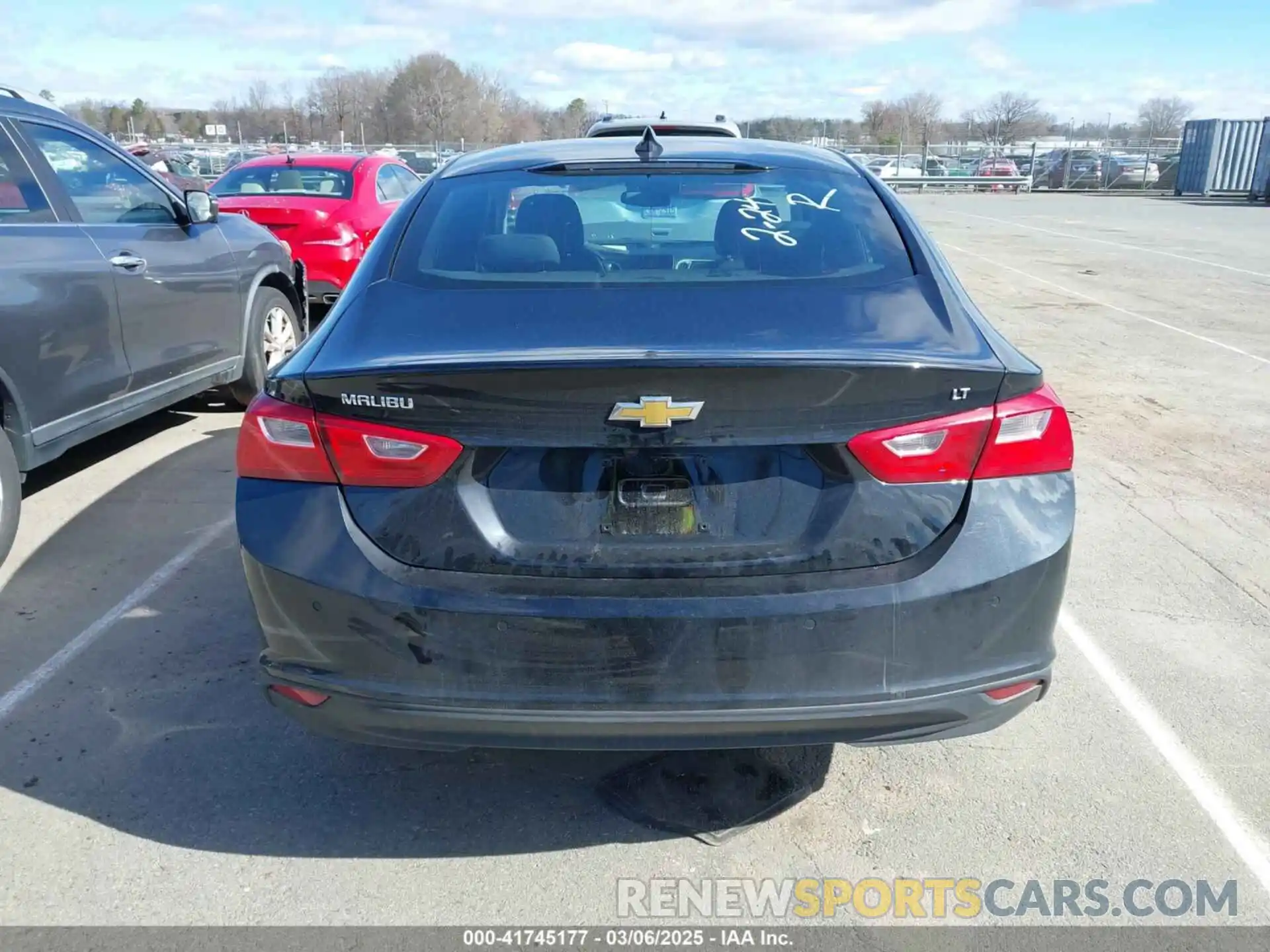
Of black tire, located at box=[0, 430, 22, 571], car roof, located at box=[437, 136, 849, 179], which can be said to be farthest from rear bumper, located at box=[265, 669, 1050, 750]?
black tire, located at box=[0, 430, 22, 571]

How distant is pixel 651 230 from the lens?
3383 mm

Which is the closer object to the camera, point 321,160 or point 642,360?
point 642,360

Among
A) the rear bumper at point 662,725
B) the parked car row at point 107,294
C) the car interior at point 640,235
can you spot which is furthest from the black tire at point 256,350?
the rear bumper at point 662,725

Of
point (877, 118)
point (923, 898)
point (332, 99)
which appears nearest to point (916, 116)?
point (877, 118)


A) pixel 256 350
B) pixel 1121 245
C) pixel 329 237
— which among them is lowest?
pixel 1121 245

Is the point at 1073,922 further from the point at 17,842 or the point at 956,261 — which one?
the point at 956,261

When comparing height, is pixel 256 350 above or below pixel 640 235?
below

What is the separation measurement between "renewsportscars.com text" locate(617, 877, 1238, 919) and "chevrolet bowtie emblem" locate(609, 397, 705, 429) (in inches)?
45.9

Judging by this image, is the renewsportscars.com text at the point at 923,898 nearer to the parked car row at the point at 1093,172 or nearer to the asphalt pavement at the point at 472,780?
the asphalt pavement at the point at 472,780

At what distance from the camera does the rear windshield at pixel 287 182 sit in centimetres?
979

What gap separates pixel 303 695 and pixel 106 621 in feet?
6.26

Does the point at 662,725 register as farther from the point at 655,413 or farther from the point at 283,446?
the point at 283,446

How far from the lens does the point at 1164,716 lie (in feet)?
10.9

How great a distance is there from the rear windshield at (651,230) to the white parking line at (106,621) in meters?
1.92
